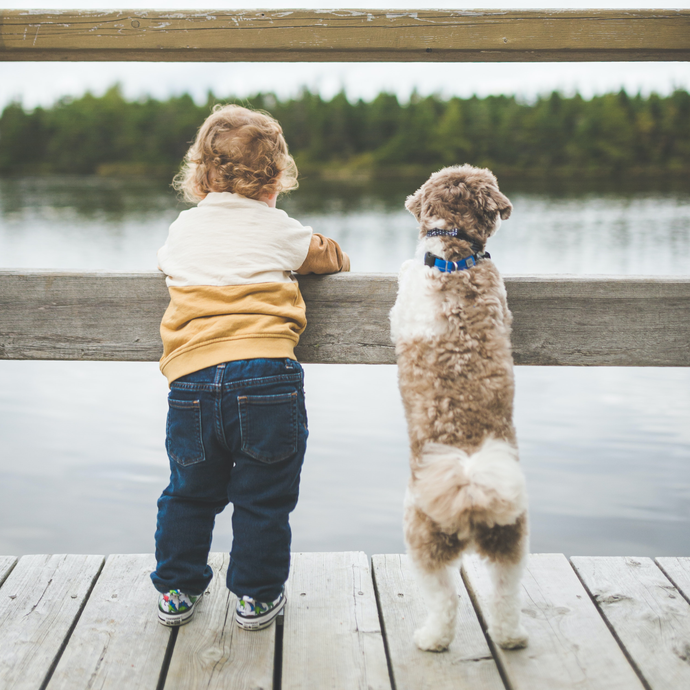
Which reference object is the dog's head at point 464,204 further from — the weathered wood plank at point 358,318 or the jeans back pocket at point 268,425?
the jeans back pocket at point 268,425

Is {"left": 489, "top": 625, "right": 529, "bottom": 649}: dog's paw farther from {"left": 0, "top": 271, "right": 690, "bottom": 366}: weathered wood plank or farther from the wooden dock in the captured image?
{"left": 0, "top": 271, "right": 690, "bottom": 366}: weathered wood plank

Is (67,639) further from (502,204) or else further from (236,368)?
(502,204)

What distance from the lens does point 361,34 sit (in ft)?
6.23

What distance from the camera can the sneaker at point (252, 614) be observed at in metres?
1.92

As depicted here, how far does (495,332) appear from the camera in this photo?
175 cm

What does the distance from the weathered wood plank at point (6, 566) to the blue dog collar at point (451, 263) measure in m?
1.76

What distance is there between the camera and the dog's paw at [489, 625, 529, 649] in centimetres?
182

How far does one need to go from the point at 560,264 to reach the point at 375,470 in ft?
25.9

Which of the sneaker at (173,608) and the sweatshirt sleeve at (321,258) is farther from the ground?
the sweatshirt sleeve at (321,258)

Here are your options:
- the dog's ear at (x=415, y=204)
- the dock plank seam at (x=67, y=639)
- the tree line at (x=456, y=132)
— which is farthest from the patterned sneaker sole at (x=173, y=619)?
the tree line at (x=456, y=132)

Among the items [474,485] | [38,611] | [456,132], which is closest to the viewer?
[474,485]

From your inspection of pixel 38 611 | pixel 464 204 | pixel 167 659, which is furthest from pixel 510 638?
pixel 38 611

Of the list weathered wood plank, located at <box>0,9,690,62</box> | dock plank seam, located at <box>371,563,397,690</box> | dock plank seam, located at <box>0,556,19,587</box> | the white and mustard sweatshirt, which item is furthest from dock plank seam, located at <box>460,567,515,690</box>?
weathered wood plank, located at <box>0,9,690,62</box>

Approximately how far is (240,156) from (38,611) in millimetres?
1509
